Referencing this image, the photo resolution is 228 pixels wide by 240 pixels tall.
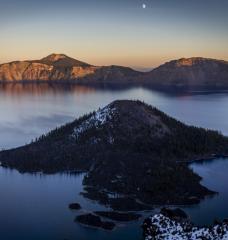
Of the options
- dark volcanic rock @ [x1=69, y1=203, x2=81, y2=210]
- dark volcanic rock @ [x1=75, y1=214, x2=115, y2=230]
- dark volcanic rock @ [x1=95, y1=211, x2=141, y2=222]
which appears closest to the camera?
dark volcanic rock @ [x1=75, y1=214, x2=115, y2=230]

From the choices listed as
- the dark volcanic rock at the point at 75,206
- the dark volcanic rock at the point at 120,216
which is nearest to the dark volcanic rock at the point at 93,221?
the dark volcanic rock at the point at 120,216

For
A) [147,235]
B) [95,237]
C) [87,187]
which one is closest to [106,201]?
[87,187]

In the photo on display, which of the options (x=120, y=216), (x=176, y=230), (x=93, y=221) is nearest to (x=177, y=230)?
(x=176, y=230)

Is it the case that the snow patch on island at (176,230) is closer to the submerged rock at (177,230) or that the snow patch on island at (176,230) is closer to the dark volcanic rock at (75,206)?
the submerged rock at (177,230)

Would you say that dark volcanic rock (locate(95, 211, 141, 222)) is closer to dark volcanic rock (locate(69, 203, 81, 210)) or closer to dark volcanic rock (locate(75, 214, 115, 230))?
dark volcanic rock (locate(75, 214, 115, 230))

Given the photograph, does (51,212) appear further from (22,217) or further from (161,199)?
(161,199)

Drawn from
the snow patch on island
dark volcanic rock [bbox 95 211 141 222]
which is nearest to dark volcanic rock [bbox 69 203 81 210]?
dark volcanic rock [bbox 95 211 141 222]

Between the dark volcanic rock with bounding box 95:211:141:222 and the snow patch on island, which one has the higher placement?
the snow patch on island
